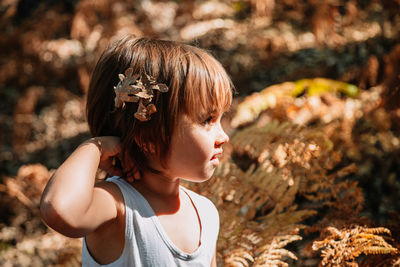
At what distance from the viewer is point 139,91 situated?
4.69 feet

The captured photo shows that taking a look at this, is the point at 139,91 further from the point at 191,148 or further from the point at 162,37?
the point at 162,37

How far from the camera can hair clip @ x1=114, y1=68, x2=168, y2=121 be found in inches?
56.6

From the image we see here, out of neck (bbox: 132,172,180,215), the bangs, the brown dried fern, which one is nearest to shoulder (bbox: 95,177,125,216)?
neck (bbox: 132,172,180,215)

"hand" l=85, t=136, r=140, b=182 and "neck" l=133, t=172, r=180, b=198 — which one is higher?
"hand" l=85, t=136, r=140, b=182

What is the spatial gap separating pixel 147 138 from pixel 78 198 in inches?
14.7

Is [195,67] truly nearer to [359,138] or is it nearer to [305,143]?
[305,143]

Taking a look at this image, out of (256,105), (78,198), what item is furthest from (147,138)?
(256,105)

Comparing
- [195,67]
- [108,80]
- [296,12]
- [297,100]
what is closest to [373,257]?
[195,67]

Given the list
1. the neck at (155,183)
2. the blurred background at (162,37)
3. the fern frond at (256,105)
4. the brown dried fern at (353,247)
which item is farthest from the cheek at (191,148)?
the blurred background at (162,37)

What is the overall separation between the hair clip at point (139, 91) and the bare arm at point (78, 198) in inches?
7.7

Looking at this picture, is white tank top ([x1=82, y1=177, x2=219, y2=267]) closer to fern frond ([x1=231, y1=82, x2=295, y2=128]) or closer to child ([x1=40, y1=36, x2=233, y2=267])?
child ([x1=40, y1=36, x2=233, y2=267])

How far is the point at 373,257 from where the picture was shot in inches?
84.4

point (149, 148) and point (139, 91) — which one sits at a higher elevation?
point (139, 91)

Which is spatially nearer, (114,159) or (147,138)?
(147,138)
